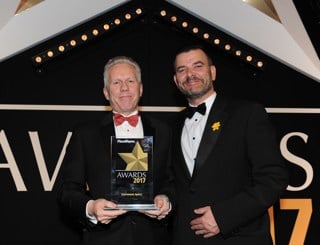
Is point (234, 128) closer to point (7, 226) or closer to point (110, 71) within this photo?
point (110, 71)

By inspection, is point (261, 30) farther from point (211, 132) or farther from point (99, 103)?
point (211, 132)

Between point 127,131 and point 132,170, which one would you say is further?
point 127,131

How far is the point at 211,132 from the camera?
2.55 m

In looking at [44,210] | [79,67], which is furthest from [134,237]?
[79,67]

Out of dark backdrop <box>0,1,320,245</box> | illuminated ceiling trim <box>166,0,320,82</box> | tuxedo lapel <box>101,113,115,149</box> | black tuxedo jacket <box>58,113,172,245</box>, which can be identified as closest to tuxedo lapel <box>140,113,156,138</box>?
black tuxedo jacket <box>58,113,172,245</box>

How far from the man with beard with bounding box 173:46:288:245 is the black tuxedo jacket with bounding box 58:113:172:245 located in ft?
0.47

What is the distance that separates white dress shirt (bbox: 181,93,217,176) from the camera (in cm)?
260

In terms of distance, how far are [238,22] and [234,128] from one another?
140cm

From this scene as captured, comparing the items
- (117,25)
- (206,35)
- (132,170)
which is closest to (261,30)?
(206,35)

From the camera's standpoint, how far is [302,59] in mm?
3713

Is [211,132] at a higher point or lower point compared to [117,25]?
lower

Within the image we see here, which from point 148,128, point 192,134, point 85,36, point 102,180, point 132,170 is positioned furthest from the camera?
point 85,36

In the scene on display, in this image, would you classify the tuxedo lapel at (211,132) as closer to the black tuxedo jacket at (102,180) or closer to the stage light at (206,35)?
the black tuxedo jacket at (102,180)

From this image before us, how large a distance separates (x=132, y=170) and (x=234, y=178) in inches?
22.3
